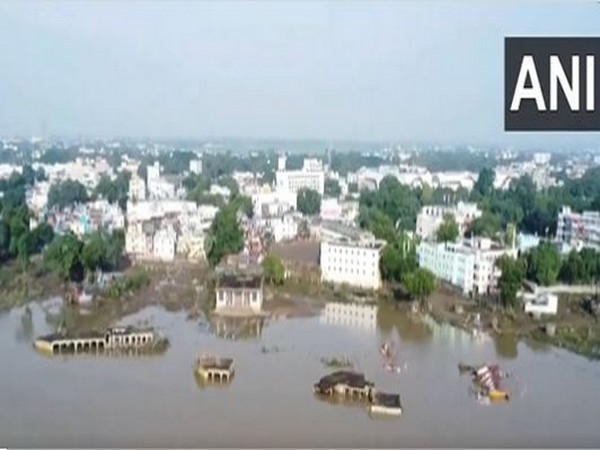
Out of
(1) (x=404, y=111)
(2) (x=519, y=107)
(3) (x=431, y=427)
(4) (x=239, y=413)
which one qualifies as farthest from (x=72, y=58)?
(3) (x=431, y=427)

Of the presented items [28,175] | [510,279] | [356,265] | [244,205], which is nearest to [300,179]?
[244,205]

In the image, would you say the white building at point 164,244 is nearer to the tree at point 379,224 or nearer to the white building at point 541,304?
the tree at point 379,224

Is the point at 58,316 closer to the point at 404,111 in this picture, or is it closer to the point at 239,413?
the point at 239,413

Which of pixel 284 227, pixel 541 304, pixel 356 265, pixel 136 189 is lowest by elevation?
pixel 541 304

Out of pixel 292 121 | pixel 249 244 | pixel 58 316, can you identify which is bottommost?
pixel 58 316

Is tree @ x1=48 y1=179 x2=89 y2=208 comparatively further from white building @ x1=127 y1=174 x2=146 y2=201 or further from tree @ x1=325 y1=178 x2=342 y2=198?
tree @ x1=325 y1=178 x2=342 y2=198

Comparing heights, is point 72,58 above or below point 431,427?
above

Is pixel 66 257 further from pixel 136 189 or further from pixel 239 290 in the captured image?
pixel 239 290
